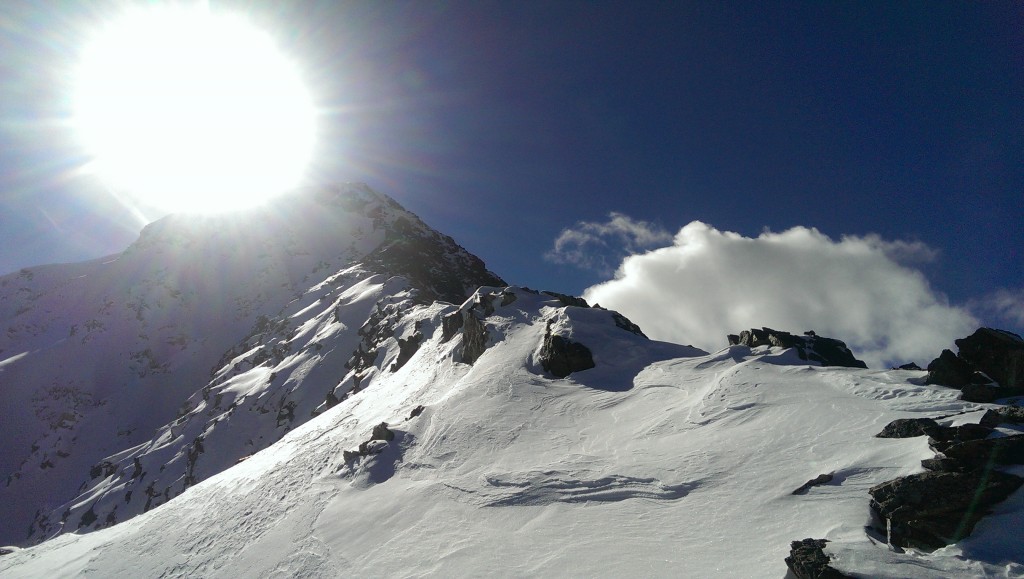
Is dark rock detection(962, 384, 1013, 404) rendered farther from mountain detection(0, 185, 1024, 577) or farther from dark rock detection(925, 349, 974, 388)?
dark rock detection(925, 349, 974, 388)

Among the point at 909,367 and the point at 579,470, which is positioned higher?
the point at 909,367

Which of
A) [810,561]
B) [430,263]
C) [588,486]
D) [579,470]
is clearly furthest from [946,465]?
[430,263]

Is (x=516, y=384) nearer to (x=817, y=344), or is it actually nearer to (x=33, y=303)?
Result: (x=817, y=344)

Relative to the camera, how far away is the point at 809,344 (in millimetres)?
21734

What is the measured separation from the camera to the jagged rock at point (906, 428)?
→ 10369 mm

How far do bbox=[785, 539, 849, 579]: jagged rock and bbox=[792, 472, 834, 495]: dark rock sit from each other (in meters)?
2.36

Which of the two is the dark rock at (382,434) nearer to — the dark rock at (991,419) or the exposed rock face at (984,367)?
the dark rock at (991,419)

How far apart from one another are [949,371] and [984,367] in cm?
75

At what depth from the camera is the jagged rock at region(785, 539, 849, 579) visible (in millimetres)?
7191

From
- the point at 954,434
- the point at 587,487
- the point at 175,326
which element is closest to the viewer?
the point at 954,434

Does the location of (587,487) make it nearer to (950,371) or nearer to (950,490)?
(950,490)

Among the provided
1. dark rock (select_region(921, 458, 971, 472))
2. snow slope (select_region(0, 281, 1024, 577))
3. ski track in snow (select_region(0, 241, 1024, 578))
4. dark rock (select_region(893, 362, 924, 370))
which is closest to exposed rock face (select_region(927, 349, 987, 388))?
snow slope (select_region(0, 281, 1024, 577))

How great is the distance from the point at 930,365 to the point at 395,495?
58.9ft

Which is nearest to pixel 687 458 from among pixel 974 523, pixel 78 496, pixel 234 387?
pixel 974 523
